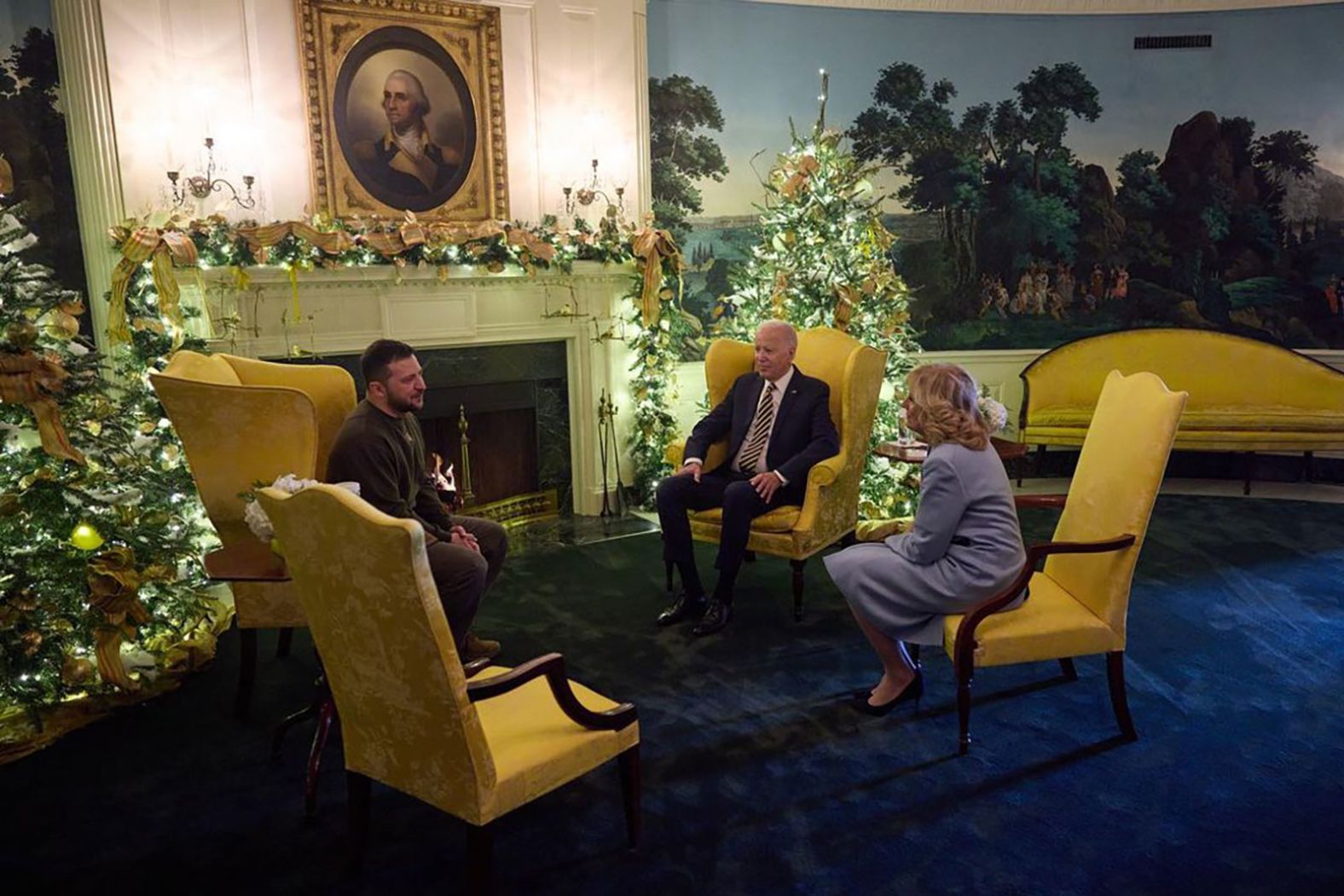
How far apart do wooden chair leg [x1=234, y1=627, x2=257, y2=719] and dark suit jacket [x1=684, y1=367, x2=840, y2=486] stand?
2.17 m

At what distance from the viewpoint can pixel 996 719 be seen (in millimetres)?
3506

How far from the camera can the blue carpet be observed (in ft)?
8.64

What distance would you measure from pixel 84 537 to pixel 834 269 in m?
4.35

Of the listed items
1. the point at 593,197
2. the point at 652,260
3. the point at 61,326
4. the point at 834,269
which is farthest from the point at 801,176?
the point at 61,326

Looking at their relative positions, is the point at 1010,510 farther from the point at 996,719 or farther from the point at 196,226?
the point at 196,226

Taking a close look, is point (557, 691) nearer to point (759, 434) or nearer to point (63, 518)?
point (63, 518)

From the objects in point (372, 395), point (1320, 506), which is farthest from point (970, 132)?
point (372, 395)

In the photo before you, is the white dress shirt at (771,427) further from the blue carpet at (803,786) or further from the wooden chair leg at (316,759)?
the wooden chair leg at (316,759)

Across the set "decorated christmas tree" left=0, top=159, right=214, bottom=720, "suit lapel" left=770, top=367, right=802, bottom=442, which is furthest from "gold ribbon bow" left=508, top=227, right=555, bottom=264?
"decorated christmas tree" left=0, top=159, right=214, bottom=720

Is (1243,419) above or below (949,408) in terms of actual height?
below

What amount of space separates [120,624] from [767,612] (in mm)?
2733

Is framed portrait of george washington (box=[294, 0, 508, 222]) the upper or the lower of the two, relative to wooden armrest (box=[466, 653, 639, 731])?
upper

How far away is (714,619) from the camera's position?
14.4 ft

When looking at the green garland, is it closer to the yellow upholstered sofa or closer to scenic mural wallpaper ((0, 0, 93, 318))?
scenic mural wallpaper ((0, 0, 93, 318))
